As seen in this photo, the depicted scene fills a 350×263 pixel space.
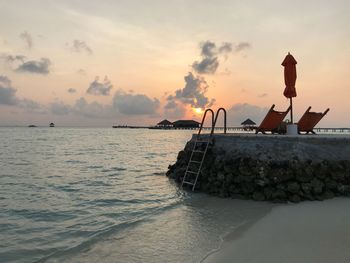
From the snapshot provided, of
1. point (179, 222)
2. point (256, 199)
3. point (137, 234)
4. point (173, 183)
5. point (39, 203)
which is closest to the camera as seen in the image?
point (137, 234)

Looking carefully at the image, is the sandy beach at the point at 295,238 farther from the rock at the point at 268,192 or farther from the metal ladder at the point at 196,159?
the metal ladder at the point at 196,159

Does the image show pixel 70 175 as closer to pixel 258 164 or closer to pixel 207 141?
pixel 207 141

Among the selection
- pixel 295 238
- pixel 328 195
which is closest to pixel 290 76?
pixel 328 195

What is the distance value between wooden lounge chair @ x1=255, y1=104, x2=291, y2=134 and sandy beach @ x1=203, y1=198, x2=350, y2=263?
583 centimetres

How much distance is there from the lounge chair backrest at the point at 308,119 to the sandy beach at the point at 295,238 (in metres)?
7.13

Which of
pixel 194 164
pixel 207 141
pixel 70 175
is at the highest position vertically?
pixel 207 141

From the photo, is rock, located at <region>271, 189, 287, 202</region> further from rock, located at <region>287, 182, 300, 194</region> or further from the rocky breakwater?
rock, located at <region>287, 182, 300, 194</region>

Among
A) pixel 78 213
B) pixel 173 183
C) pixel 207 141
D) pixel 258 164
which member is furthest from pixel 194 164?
pixel 78 213

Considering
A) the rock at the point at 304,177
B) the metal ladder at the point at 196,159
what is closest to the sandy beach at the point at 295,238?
the rock at the point at 304,177

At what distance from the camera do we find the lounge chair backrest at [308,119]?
17078 millimetres

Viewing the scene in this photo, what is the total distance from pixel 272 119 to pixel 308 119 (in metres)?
2.34

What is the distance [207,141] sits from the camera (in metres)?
14.9

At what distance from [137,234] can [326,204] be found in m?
5.40

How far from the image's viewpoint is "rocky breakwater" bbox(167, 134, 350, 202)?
11578mm
